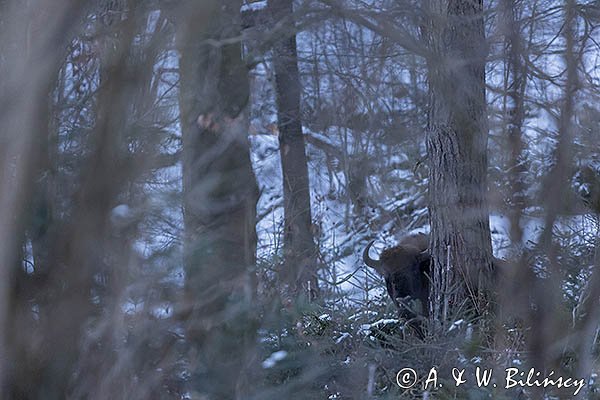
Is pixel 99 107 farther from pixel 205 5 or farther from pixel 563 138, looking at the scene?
pixel 563 138

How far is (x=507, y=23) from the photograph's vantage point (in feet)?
10.3

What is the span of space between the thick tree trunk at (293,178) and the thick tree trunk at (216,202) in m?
2.01

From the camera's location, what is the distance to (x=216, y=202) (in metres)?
4.18

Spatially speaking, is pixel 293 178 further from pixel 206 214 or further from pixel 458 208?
pixel 206 214

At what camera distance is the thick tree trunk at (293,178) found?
330 inches

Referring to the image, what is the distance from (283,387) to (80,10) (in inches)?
70.8

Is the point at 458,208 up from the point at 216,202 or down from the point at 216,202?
up

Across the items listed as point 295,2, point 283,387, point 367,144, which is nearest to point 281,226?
point 367,144

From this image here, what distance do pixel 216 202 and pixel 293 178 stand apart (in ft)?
27.5

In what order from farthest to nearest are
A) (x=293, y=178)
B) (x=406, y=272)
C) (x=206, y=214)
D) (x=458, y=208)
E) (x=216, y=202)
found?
(x=293, y=178) → (x=406, y=272) → (x=458, y=208) → (x=216, y=202) → (x=206, y=214)

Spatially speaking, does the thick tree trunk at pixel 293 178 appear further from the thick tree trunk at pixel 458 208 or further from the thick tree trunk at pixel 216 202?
the thick tree trunk at pixel 216 202

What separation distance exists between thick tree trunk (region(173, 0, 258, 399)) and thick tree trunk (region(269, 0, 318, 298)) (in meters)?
2.01

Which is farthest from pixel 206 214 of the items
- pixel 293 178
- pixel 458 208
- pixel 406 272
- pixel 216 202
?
pixel 293 178

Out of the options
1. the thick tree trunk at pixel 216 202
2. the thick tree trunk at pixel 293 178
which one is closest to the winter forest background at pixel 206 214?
the thick tree trunk at pixel 216 202
